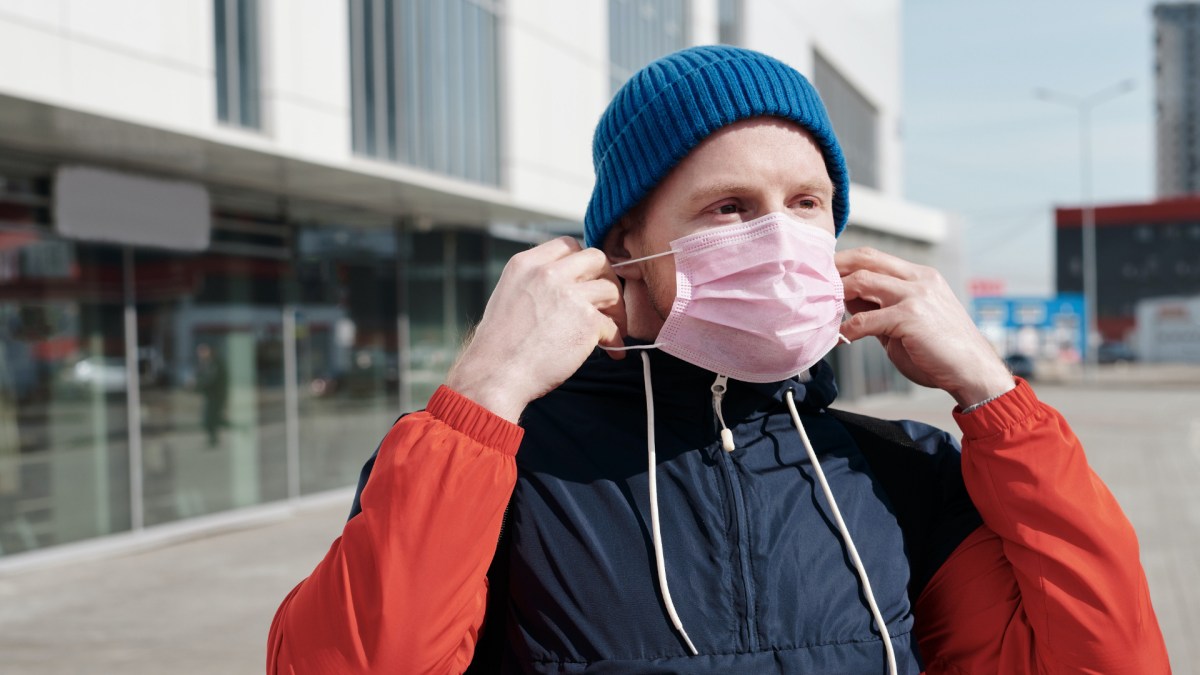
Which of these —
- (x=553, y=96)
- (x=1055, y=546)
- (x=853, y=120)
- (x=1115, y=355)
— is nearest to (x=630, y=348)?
(x=1055, y=546)

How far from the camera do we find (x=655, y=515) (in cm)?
141

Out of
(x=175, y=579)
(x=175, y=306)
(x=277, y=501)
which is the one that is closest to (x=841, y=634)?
(x=175, y=579)

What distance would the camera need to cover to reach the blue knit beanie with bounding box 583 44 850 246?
4.76 feet

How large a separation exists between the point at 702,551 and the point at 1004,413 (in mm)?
464

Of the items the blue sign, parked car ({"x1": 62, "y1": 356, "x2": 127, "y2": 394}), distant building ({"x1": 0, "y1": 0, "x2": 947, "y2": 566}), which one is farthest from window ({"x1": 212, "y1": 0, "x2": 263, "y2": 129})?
the blue sign

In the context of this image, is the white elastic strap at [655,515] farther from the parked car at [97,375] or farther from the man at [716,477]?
the parked car at [97,375]

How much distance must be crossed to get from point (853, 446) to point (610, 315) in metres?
0.44

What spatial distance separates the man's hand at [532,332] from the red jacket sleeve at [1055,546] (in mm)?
565

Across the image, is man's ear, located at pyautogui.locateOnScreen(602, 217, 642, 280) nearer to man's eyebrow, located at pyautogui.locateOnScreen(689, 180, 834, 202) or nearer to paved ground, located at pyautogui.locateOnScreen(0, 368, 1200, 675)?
man's eyebrow, located at pyautogui.locateOnScreen(689, 180, 834, 202)

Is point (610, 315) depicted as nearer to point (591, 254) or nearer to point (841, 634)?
point (591, 254)

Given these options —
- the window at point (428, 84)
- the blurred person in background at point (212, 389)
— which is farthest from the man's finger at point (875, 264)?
the blurred person in background at point (212, 389)

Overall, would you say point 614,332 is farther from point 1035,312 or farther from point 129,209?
point 1035,312

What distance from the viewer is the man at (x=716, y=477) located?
1.31m

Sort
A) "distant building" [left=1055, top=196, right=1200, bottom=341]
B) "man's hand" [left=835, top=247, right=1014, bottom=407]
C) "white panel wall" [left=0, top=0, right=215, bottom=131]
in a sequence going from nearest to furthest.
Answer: "man's hand" [left=835, top=247, right=1014, bottom=407] → "white panel wall" [left=0, top=0, right=215, bottom=131] → "distant building" [left=1055, top=196, right=1200, bottom=341]
